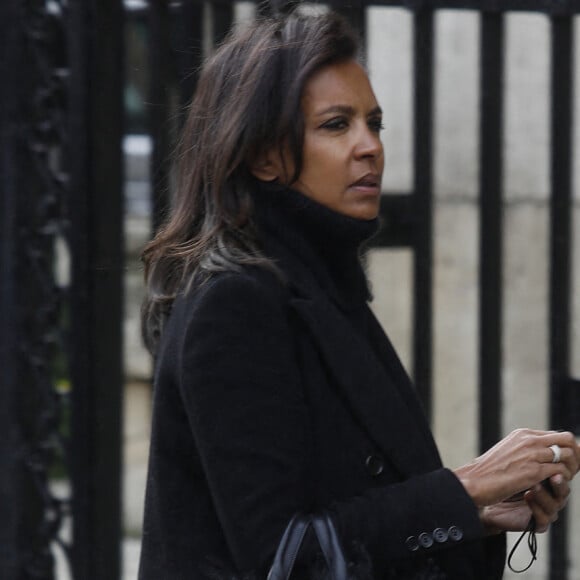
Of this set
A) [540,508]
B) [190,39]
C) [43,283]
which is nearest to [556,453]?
[540,508]

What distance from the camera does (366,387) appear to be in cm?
210

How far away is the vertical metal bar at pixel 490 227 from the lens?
11.2 feet

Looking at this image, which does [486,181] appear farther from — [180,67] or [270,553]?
[270,553]

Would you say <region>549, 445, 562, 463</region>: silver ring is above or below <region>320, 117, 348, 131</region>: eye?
below

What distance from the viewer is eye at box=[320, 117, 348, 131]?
2139mm

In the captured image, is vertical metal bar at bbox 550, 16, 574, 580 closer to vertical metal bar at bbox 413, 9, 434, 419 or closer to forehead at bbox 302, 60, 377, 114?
vertical metal bar at bbox 413, 9, 434, 419

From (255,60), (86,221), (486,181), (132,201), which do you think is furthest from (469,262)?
(255,60)

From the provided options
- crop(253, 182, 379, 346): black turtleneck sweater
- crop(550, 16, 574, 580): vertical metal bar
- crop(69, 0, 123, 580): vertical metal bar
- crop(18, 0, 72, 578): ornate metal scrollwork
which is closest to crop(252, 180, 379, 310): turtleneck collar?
crop(253, 182, 379, 346): black turtleneck sweater

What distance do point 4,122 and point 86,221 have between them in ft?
1.48

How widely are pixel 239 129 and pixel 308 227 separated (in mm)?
197

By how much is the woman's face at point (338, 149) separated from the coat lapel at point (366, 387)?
0.18 m

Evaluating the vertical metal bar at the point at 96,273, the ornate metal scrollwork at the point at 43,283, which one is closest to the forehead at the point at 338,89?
the vertical metal bar at the point at 96,273

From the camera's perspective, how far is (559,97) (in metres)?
3.32

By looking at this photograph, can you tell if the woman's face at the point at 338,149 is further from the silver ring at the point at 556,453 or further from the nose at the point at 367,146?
the silver ring at the point at 556,453
